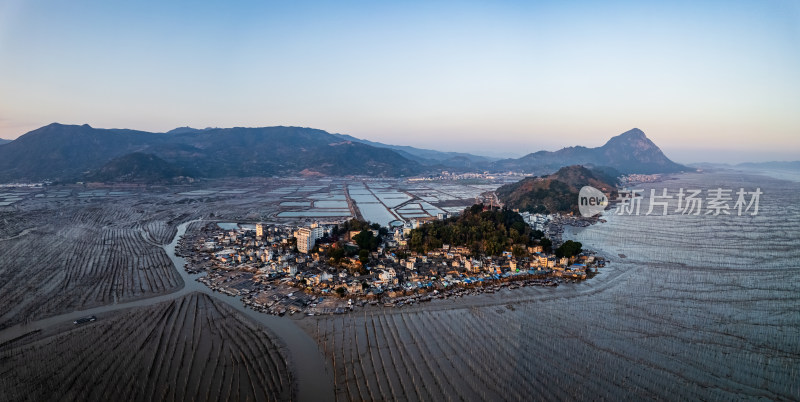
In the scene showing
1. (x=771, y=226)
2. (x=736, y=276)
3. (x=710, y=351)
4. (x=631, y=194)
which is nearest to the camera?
(x=710, y=351)

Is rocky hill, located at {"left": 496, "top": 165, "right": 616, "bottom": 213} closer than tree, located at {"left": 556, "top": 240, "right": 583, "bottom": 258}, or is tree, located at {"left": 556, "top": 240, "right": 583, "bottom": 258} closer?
tree, located at {"left": 556, "top": 240, "right": 583, "bottom": 258}

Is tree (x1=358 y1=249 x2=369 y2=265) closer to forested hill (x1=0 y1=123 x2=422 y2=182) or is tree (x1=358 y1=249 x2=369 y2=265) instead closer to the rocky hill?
the rocky hill

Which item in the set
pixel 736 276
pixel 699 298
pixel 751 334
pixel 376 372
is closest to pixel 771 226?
pixel 736 276

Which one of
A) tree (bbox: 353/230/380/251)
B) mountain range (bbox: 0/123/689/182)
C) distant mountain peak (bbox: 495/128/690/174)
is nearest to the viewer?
tree (bbox: 353/230/380/251)

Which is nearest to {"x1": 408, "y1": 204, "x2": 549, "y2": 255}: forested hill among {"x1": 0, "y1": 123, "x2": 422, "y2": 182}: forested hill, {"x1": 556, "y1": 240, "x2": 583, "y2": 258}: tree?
{"x1": 556, "y1": 240, "x2": 583, "y2": 258}: tree

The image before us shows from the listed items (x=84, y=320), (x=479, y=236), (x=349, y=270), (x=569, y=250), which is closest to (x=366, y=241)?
(x=349, y=270)

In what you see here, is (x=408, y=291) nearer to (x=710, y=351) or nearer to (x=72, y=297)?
(x=710, y=351)

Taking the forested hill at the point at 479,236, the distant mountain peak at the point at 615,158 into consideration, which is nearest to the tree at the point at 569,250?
the forested hill at the point at 479,236
